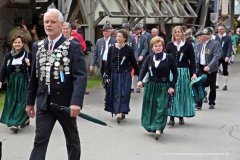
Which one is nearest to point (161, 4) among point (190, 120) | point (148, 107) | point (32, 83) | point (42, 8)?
point (42, 8)

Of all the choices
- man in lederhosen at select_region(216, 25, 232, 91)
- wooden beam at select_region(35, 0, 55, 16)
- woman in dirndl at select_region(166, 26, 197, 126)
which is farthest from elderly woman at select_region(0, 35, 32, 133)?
man in lederhosen at select_region(216, 25, 232, 91)

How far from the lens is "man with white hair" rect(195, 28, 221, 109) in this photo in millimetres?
10652

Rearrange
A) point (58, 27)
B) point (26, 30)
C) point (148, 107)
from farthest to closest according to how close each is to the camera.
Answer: point (26, 30) < point (148, 107) < point (58, 27)

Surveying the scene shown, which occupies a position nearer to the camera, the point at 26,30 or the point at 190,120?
the point at 190,120

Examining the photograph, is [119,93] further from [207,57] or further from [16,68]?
[207,57]

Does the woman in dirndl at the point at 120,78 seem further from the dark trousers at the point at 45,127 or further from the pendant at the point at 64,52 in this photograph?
the pendant at the point at 64,52

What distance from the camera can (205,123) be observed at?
9492mm

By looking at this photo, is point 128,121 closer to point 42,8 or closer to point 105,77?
point 105,77

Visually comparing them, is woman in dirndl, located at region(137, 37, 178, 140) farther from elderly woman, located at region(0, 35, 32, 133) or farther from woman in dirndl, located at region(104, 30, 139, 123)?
elderly woman, located at region(0, 35, 32, 133)

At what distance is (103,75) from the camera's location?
32.6ft

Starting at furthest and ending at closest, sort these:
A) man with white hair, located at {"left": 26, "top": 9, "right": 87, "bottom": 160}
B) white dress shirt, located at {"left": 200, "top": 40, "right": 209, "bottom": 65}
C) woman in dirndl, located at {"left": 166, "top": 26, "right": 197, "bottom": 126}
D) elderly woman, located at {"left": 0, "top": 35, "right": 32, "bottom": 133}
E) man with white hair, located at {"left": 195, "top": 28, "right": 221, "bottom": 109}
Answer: white dress shirt, located at {"left": 200, "top": 40, "right": 209, "bottom": 65}
man with white hair, located at {"left": 195, "top": 28, "right": 221, "bottom": 109}
woman in dirndl, located at {"left": 166, "top": 26, "right": 197, "bottom": 126}
elderly woman, located at {"left": 0, "top": 35, "right": 32, "bottom": 133}
man with white hair, located at {"left": 26, "top": 9, "right": 87, "bottom": 160}

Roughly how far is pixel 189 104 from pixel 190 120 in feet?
2.08

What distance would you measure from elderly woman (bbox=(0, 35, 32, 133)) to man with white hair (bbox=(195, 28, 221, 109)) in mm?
3746

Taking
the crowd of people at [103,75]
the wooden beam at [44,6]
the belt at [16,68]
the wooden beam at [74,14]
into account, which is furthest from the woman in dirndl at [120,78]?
the wooden beam at [74,14]
